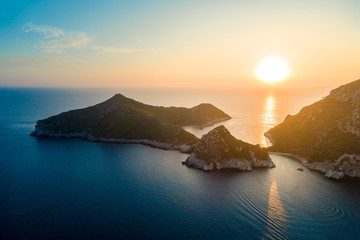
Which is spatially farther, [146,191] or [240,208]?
[146,191]

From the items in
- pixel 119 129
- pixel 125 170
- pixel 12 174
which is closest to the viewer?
pixel 12 174

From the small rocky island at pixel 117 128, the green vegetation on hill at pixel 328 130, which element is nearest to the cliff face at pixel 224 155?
the small rocky island at pixel 117 128

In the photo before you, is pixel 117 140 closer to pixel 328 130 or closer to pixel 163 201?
pixel 163 201

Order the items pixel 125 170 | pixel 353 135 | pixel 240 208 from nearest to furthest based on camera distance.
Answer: pixel 240 208, pixel 125 170, pixel 353 135

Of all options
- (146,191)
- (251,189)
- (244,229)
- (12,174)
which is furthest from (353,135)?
(12,174)

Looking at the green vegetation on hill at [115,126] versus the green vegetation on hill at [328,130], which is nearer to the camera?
the green vegetation on hill at [328,130]

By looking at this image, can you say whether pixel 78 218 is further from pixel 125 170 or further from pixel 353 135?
pixel 353 135

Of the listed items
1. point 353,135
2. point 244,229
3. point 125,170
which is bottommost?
point 244,229

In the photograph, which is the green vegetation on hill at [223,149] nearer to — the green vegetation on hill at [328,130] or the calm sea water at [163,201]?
the calm sea water at [163,201]
